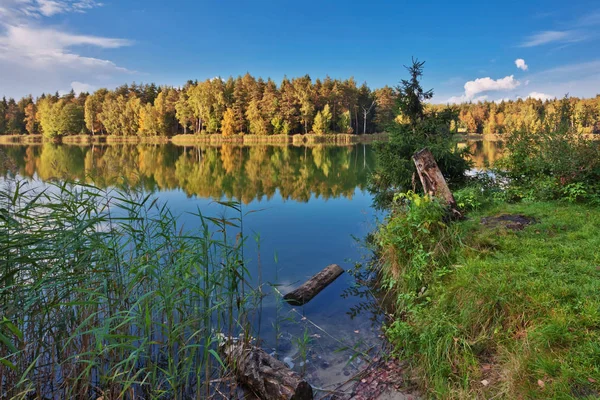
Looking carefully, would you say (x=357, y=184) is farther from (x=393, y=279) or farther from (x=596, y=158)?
(x=393, y=279)

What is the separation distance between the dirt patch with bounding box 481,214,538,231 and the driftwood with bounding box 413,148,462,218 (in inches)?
21.9

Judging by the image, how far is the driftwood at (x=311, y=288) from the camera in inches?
238

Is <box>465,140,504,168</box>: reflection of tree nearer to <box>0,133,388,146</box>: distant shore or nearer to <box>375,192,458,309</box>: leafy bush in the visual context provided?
<box>375,192,458,309</box>: leafy bush

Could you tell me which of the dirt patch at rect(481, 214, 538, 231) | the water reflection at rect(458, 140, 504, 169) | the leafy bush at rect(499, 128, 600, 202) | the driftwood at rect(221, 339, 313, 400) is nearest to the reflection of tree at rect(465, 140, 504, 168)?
the water reflection at rect(458, 140, 504, 169)

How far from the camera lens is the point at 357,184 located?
18656mm

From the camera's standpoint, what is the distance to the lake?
479cm

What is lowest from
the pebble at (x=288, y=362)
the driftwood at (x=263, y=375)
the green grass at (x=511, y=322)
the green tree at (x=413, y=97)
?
the pebble at (x=288, y=362)

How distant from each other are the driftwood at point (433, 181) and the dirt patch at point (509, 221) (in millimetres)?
556

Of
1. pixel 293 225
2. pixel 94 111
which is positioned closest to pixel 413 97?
pixel 293 225

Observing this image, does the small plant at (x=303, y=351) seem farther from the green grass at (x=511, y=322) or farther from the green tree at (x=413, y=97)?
the green tree at (x=413, y=97)

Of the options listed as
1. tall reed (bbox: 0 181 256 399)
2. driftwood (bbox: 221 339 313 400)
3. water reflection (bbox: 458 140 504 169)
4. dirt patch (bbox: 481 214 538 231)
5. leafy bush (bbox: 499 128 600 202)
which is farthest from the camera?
water reflection (bbox: 458 140 504 169)

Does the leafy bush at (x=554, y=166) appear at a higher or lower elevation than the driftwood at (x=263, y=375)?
higher

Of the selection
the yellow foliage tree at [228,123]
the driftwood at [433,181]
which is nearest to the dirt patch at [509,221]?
the driftwood at [433,181]

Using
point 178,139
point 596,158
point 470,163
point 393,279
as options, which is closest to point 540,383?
point 393,279
